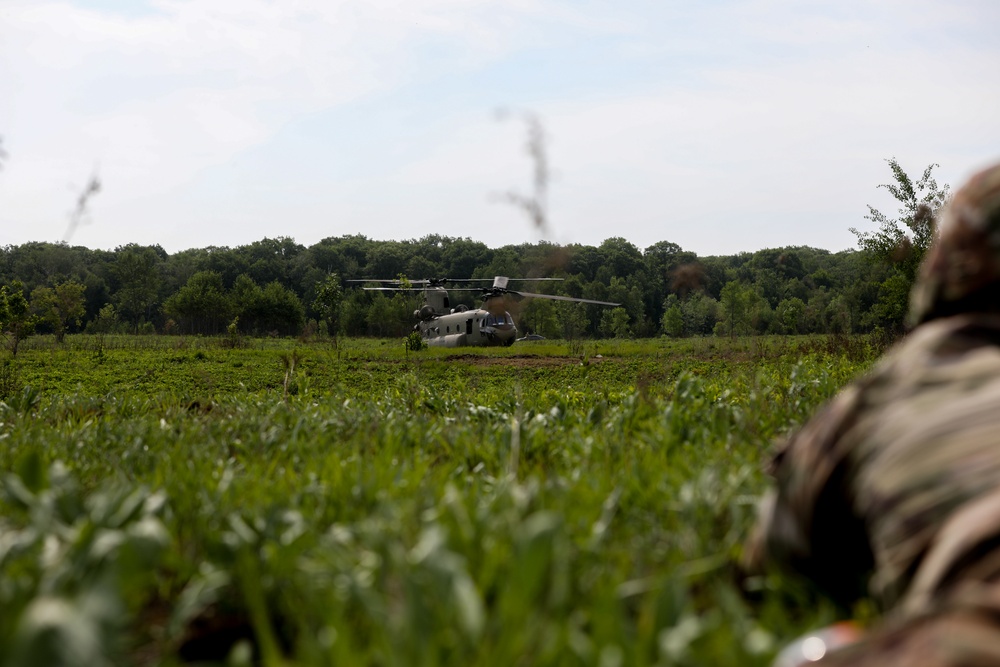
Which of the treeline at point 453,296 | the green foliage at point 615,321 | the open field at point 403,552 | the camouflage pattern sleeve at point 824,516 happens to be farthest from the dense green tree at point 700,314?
the camouflage pattern sleeve at point 824,516

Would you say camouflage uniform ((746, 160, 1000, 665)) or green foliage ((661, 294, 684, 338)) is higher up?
camouflage uniform ((746, 160, 1000, 665))

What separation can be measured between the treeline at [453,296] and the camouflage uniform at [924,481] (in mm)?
18610

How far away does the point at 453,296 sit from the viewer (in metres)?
38.7

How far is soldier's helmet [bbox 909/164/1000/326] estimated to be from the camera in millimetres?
1344

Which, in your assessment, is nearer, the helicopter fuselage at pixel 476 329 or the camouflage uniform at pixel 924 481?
the camouflage uniform at pixel 924 481

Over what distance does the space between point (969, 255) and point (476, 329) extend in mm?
26709

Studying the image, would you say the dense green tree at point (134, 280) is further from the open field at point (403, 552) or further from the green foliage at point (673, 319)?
the open field at point (403, 552)

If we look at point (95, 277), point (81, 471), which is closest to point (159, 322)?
point (95, 277)

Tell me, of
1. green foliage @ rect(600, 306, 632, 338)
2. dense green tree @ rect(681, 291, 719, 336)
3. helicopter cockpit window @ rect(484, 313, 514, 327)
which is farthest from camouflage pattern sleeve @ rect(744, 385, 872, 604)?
green foliage @ rect(600, 306, 632, 338)

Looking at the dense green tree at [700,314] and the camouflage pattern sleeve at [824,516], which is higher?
the camouflage pattern sleeve at [824,516]

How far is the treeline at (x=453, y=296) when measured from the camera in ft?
99.5

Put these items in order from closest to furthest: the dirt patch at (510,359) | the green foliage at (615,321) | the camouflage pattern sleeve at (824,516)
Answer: the camouflage pattern sleeve at (824,516) → the dirt patch at (510,359) → the green foliage at (615,321)

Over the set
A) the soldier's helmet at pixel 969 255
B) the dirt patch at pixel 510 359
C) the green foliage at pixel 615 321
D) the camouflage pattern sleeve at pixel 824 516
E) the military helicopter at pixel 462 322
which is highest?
the soldier's helmet at pixel 969 255

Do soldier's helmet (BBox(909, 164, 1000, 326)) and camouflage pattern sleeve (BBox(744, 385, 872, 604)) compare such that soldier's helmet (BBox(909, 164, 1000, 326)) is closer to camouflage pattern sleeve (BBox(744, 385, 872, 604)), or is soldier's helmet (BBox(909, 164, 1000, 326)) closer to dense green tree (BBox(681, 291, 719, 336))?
camouflage pattern sleeve (BBox(744, 385, 872, 604))
